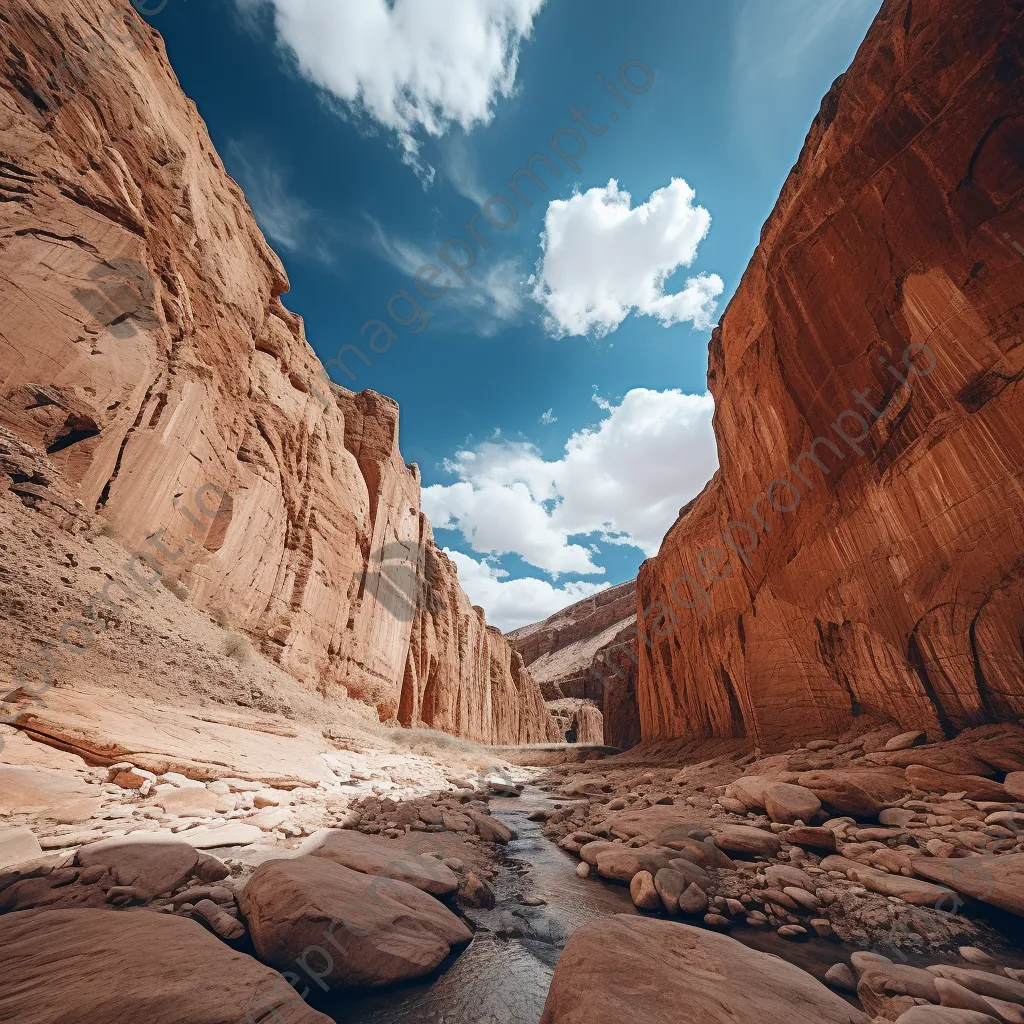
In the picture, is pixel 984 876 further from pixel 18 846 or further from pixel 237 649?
pixel 237 649

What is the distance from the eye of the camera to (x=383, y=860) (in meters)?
4.64

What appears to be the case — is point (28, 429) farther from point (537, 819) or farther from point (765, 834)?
point (765, 834)

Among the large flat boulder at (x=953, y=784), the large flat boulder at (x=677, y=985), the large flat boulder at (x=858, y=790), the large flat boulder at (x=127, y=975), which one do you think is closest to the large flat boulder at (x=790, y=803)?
the large flat boulder at (x=858, y=790)

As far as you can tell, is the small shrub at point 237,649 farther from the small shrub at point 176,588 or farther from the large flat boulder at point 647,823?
the large flat boulder at point 647,823

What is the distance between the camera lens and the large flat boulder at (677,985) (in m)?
2.46

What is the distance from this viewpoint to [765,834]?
18.7ft

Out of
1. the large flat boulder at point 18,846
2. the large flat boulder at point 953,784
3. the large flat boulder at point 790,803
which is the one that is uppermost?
the large flat boulder at point 953,784

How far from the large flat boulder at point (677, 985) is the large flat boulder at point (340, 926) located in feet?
3.84

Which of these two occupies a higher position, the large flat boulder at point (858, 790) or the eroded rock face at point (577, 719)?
the eroded rock face at point (577, 719)

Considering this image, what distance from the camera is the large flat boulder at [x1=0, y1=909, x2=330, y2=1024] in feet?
6.61

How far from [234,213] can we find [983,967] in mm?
27096

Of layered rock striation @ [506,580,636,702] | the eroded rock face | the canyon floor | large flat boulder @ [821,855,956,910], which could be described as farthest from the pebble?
layered rock striation @ [506,580,636,702]

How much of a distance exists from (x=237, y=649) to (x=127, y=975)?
12.3 metres

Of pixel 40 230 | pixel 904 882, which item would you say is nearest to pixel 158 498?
pixel 40 230
